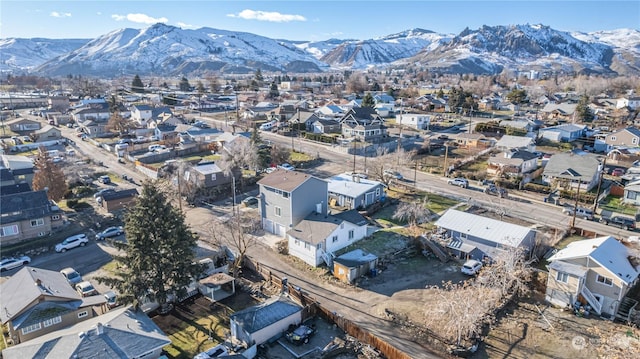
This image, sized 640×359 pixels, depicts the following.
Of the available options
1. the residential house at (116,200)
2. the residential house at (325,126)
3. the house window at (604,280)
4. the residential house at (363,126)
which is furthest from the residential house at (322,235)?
the residential house at (325,126)

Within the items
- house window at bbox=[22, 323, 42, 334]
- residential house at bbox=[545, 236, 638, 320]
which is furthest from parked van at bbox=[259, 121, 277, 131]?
residential house at bbox=[545, 236, 638, 320]

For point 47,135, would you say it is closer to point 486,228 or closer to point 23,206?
point 23,206

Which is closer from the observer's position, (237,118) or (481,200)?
(481,200)

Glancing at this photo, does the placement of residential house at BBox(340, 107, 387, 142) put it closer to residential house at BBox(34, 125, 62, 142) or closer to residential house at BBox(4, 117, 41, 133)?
residential house at BBox(34, 125, 62, 142)

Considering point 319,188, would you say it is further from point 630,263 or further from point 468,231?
point 630,263

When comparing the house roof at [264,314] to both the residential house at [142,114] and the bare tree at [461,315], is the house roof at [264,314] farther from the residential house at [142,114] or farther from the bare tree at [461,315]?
the residential house at [142,114]

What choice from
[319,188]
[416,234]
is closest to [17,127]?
[319,188]

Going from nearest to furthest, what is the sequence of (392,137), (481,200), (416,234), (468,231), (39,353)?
(39,353) < (468,231) < (416,234) < (481,200) < (392,137)

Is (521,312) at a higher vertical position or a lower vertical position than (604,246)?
lower
